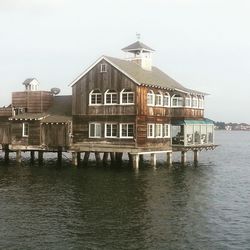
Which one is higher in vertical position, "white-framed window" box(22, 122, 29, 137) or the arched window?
the arched window

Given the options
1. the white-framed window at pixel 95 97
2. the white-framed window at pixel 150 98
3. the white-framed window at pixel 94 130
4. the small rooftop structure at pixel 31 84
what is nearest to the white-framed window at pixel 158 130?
the white-framed window at pixel 150 98

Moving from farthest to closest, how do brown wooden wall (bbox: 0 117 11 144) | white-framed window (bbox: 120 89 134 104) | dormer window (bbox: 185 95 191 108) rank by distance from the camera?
brown wooden wall (bbox: 0 117 11 144)
dormer window (bbox: 185 95 191 108)
white-framed window (bbox: 120 89 134 104)

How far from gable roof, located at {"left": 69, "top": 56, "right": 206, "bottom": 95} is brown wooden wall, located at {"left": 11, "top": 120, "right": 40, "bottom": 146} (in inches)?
273

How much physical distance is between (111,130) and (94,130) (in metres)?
2.43

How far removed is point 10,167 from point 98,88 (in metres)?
14.4

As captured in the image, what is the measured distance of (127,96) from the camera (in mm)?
53719

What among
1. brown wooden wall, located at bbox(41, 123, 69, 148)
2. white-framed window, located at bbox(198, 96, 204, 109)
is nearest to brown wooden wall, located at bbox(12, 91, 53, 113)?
brown wooden wall, located at bbox(41, 123, 69, 148)

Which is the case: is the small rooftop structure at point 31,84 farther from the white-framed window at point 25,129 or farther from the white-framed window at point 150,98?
the white-framed window at point 150,98

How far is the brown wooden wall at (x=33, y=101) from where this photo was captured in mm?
61875

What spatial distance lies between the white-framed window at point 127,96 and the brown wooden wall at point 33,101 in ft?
42.5

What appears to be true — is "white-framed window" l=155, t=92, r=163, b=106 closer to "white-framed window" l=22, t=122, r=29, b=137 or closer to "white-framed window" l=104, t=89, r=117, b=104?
"white-framed window" l=104, t=89, r=117, b=104

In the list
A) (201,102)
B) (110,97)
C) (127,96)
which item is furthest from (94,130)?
(201,102)

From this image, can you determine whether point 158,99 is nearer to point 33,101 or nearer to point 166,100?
point 166,100

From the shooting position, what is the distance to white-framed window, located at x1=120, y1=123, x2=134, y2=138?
53.2 meters
